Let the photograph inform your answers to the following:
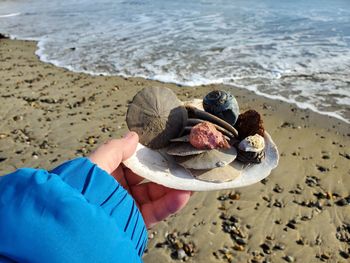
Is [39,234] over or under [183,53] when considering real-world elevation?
over

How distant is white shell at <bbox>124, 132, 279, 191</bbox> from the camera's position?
8.41 feet

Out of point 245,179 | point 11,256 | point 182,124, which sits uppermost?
point 11,256

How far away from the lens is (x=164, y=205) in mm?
2652

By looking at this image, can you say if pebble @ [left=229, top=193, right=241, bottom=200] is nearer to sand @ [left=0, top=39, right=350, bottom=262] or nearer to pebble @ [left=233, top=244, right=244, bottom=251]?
sand @ [left=0, top=39, right=350, bottom=262]

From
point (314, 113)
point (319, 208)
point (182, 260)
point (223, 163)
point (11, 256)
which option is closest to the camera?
point (11, 256)

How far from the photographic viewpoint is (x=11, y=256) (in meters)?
1.10

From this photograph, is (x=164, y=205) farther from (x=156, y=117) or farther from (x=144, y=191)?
(x=156, y=117)

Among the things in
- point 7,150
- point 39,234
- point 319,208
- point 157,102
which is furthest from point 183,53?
point 39,234

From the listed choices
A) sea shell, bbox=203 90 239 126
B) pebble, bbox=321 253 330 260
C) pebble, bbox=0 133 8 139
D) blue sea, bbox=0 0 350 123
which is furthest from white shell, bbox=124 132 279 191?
blue sea, bbox=0 0 350 123

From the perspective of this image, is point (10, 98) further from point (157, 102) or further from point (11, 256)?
point (11, 256)

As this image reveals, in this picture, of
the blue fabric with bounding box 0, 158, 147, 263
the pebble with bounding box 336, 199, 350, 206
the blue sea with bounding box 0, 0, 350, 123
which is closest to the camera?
the blue fabric with bounding box 0, 158, 147, 263

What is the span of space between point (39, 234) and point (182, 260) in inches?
130

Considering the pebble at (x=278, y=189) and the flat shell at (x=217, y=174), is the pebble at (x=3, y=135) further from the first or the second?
the flat shell at (x=217, y=174)

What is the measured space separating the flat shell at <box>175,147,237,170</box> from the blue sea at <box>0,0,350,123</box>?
527 cm
